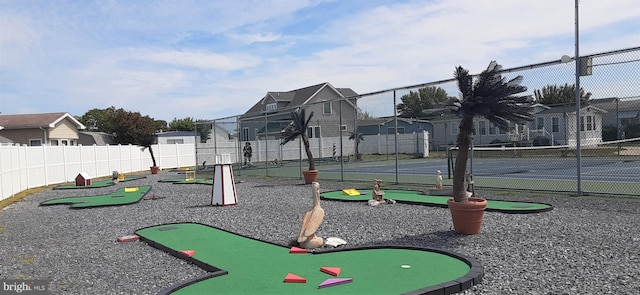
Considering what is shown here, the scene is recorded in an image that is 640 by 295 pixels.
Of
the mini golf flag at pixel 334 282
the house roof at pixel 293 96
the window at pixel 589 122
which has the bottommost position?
the mini golf flag at pixel 334 282

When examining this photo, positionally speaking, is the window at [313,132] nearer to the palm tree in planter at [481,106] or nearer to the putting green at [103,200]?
the putting green at [103,200]

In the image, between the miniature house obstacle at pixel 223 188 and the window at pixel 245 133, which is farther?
the window at pixel 245 133

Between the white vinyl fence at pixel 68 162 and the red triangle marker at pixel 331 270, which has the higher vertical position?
the white vinyl fence at pixel 68 162

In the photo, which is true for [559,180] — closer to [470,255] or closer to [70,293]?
[470,255]

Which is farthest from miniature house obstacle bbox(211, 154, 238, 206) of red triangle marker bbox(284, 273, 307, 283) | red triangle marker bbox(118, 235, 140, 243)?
red triangle marker bbox(284, 273, 307, 283)

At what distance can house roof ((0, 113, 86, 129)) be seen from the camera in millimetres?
35500

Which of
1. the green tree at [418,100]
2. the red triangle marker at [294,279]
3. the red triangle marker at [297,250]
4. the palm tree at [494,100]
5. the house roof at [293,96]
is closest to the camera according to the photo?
the red triangle marker at [294,279]

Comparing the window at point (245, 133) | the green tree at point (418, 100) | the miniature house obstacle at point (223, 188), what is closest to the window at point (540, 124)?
the miniature house obstacle at point (223, 188)

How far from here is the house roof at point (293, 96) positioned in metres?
44.4

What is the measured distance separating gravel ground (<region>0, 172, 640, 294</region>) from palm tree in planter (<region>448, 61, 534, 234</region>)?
17.2 inches

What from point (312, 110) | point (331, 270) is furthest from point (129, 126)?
point (331, 270)

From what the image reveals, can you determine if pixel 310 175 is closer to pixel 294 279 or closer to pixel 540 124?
pixel 540 124

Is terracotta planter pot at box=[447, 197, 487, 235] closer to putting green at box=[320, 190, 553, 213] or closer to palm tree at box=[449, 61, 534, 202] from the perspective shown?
palm tree at box=[449, 61, 534, 202]

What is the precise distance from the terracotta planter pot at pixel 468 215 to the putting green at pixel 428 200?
90.5 inches
